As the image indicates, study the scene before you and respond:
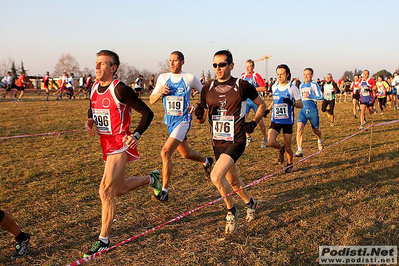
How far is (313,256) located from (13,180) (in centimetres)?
588

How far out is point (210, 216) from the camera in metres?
4.76

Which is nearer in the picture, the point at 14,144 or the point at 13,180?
the point at 13,180

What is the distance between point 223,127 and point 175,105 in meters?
1.47

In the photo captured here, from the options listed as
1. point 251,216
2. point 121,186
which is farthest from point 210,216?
point 121,186

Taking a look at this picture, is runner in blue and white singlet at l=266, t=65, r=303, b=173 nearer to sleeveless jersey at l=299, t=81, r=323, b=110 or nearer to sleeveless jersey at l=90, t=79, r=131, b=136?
sleeveless jersey at l=299, t=81, r=323, b=110

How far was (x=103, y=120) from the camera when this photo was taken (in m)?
3.86

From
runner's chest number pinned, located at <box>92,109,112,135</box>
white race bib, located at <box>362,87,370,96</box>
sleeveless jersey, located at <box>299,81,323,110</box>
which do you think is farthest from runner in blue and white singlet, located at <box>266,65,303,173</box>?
white race bib, located at <box>362,87,370,96</box>

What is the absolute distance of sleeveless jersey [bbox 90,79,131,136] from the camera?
3.77m

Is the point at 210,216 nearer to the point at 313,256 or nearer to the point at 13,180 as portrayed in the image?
the point at 313,256

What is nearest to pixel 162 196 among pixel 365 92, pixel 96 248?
pixel 96 248

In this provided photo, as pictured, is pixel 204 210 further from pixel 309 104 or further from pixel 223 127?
pixel 309 104

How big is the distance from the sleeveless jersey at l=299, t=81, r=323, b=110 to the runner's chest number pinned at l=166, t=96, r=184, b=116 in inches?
173

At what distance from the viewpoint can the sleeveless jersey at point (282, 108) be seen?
6934 mm

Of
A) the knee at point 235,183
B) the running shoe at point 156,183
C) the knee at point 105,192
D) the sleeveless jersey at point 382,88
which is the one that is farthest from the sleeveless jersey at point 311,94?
the sleeveless jersey at point 382,88
